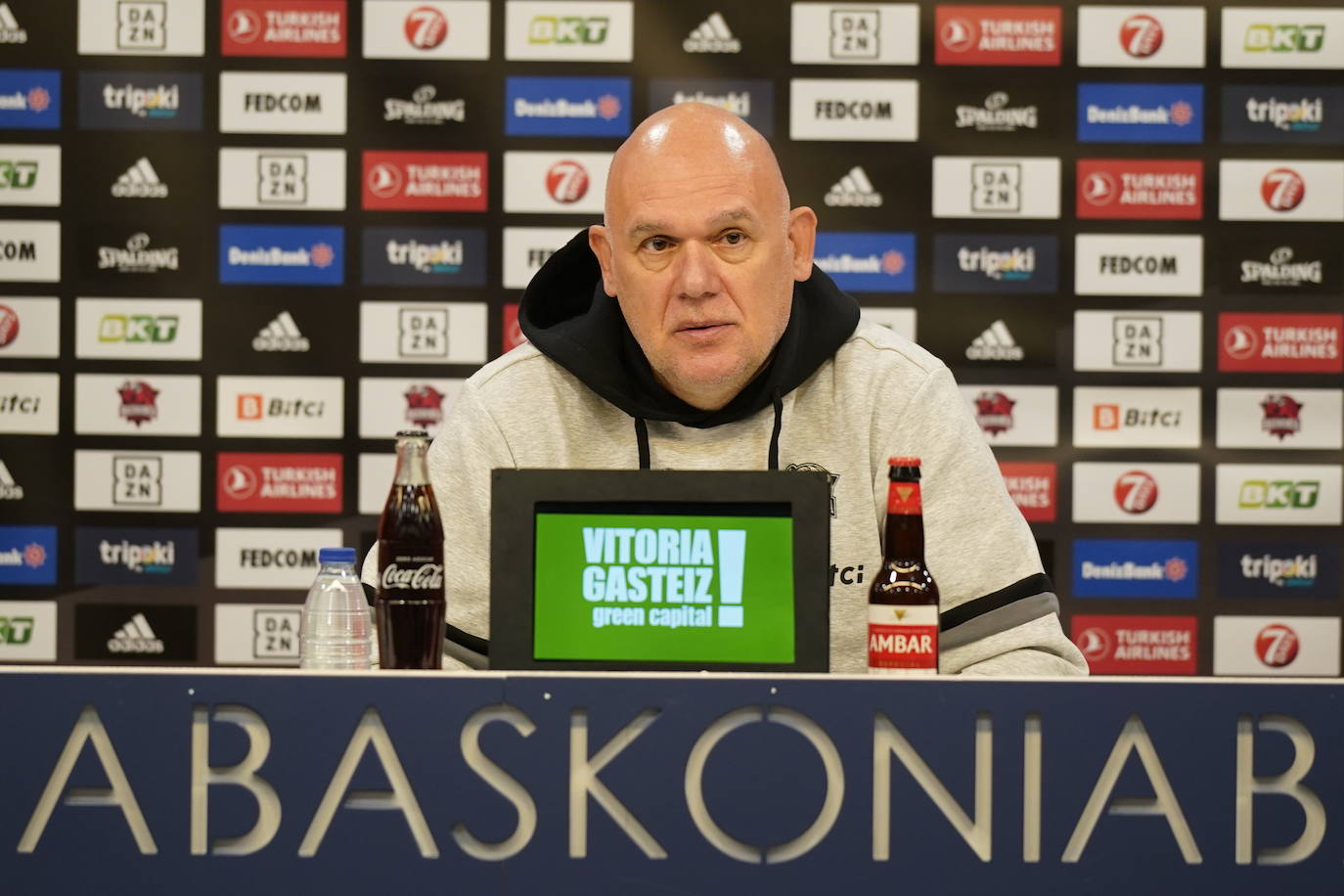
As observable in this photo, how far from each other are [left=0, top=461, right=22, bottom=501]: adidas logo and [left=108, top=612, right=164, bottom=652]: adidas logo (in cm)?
45

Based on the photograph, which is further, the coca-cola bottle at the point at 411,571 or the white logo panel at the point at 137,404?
the white logo panel at the point at 137,404

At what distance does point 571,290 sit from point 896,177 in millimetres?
1848

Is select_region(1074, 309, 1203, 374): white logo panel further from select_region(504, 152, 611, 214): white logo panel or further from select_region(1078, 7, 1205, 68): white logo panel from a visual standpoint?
select_region(504, 152, 611, 214): white logo panel

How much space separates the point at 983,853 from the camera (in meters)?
1.02

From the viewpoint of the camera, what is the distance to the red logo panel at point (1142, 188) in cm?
354

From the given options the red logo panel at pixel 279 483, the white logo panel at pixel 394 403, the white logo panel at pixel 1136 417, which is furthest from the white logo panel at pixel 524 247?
the white logo panel at pixel 1136 417

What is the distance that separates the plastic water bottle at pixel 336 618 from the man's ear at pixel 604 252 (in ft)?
1.90

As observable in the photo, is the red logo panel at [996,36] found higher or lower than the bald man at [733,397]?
higher

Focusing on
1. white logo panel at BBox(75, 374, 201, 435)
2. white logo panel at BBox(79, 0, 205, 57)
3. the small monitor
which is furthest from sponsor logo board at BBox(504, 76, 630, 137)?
the small monitor

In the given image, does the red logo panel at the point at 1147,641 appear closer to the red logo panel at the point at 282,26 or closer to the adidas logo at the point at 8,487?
the red logo panel at the point at 282,26

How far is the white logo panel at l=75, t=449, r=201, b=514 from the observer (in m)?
3.54

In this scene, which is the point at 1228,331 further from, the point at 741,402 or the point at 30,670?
the point at 30,670

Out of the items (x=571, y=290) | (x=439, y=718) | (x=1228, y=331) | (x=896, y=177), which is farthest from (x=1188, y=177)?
(x=439, y=718)

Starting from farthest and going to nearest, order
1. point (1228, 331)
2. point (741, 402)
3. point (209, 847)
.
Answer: point (1228, 331), point (741, 402), point (209, 847)
